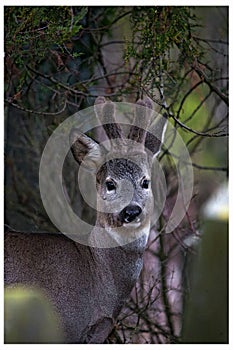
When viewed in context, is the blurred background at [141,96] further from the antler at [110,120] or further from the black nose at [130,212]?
the black nose at [130,212]

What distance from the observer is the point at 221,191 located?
5.31 m

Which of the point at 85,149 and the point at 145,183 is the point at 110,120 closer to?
the point at 85,149

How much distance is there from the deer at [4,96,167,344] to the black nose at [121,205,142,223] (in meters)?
0.07

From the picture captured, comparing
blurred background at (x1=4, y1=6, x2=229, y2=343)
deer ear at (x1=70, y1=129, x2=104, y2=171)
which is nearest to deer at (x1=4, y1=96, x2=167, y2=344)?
deer ear at (x1=70, y1=129, x2=104, y2=171)

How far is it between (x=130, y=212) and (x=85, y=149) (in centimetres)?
51

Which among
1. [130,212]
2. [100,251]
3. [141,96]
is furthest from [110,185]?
[141,96]

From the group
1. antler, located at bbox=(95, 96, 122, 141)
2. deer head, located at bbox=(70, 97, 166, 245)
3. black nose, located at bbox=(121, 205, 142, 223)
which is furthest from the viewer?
antler, located at bbox=(95, 96, 122, 141)

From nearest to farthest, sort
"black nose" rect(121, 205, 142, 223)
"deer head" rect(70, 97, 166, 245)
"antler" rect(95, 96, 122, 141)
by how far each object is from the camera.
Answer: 1. "black nose" rect(121, 205, 142, 223)
2. "deer head" rect(70, 97, 166, 245)
3. "antler" rect(95, 96, 122, 141)

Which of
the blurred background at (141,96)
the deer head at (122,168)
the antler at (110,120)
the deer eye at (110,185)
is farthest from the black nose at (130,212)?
the antler at (110,120)

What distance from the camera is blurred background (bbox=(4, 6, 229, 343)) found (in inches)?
157

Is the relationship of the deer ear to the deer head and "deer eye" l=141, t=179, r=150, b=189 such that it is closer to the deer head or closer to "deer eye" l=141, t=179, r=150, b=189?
the deer head

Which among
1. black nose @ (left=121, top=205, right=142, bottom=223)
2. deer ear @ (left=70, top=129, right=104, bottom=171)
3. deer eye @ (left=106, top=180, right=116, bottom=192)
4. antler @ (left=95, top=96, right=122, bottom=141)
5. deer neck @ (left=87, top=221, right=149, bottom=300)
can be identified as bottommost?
deer neck @ (left=87, top=221, right=149, bottom=300)

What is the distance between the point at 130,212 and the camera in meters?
3.80

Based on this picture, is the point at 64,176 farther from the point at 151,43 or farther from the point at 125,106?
the point at 151,43
